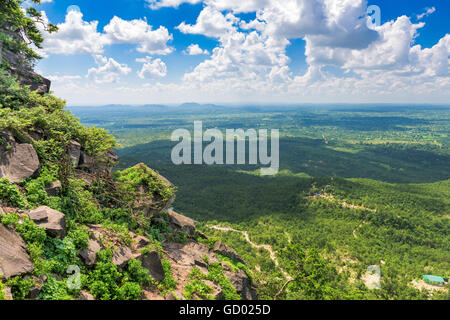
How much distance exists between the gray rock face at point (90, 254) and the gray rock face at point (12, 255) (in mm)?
1877

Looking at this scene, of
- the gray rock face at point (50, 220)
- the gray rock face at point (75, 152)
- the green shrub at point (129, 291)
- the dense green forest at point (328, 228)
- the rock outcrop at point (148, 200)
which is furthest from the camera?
the dense green forest at point (328, 228)

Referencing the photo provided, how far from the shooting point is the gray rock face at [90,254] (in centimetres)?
864

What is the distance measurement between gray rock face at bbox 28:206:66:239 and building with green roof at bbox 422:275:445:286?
49.6 m

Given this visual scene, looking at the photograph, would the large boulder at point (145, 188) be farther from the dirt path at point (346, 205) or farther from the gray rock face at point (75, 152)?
the dirt path at point (346, 205)

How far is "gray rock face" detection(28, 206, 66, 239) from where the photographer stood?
26.8 feet

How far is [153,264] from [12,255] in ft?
18.8

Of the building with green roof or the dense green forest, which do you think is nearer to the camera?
the dense green forest

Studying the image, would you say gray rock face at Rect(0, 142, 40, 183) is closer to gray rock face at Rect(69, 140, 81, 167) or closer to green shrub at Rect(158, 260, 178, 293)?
gray rock face at Rect(69, 140, 81, 167)

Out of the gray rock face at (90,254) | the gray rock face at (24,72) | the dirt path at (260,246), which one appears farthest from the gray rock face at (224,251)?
the dirt path at (260,246)

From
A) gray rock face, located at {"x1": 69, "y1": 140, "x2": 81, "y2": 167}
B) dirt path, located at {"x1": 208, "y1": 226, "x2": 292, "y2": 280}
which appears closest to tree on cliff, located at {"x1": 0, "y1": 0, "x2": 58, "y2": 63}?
gray rock face, located at {"x1": 69, "y1": 140, "x2": 81, "y2": 167}

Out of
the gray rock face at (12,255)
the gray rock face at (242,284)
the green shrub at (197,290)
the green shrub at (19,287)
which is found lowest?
the gray rock face at (242,284)

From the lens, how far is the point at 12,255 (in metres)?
6.70

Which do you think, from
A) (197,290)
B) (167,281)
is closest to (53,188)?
(167,281)
